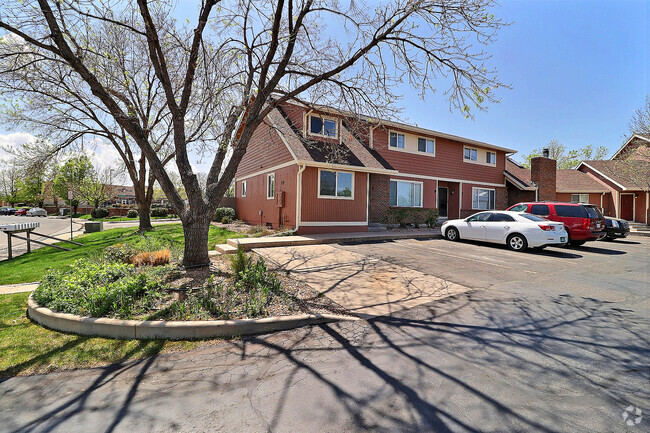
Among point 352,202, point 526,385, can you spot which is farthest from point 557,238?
point 526,385

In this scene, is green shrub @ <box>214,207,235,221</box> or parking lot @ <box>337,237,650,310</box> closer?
parking lot @ <box>337,237,650,310</box>

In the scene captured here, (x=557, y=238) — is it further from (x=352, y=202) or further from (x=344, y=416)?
(x=344, y=416)

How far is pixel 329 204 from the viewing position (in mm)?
13328

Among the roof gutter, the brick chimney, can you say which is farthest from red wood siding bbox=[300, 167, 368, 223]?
the brick chimney

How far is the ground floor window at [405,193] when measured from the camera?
16.6 m

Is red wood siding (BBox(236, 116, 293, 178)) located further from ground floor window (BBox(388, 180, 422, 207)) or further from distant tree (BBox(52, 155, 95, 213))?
distant tree (BBox(52, 155, 95, 213))

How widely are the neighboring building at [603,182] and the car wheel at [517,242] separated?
42.2 ft

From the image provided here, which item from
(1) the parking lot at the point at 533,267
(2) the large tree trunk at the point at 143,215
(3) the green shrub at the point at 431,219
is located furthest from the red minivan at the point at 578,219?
(2) the large tree trunk at the point at 143,215

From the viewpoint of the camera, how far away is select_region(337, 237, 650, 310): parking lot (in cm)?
580

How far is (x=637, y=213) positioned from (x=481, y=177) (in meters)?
14.5

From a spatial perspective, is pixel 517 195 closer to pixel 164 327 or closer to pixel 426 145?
pixel 426 145

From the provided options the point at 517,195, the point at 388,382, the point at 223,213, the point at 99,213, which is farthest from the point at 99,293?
the point at 99,213

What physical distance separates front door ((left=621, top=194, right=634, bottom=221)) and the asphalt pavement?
27826 mm

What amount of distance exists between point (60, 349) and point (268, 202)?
1208 cm
